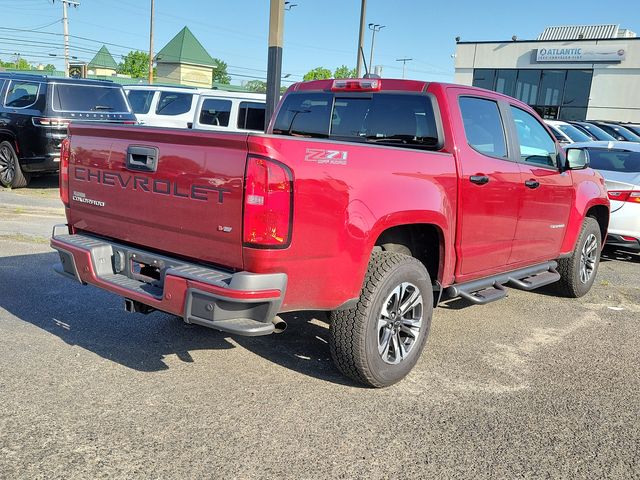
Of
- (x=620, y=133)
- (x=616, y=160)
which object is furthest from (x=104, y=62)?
(x=616, y=160)

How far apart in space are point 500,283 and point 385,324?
60.1 inches

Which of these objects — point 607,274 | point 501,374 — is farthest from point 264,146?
point 607,274

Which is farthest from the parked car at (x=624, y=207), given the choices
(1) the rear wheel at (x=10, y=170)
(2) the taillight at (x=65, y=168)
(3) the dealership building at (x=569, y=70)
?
(3) the dealership building at (x=569, y=70)

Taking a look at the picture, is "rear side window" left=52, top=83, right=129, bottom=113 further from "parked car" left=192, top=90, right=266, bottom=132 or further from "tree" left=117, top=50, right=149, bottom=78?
"tree" left=117, top=50, right=149, bottom=78

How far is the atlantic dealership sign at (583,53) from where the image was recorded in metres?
36.0

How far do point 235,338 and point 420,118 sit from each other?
215cm

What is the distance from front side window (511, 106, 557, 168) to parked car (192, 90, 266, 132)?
8.91 m

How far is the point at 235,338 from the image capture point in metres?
4.78

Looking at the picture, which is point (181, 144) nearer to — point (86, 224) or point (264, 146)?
point (264, 146)

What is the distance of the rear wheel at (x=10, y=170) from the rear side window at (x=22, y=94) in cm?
76

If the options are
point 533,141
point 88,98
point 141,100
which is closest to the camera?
point 533,141

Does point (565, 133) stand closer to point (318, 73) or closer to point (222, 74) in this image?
point (318, 73)

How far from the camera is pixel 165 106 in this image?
623 inches

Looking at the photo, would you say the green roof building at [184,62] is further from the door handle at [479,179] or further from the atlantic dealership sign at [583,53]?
the door handle at [479,179]
